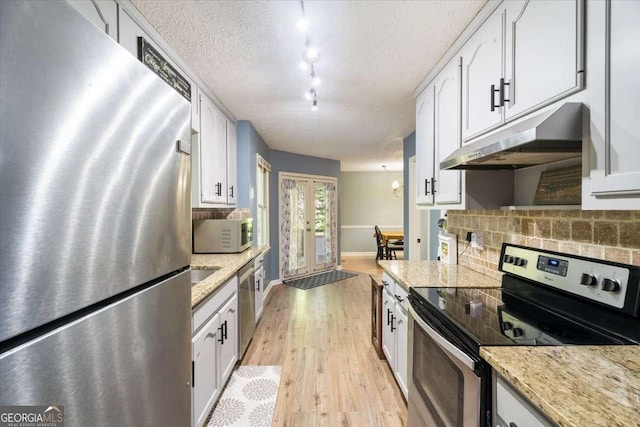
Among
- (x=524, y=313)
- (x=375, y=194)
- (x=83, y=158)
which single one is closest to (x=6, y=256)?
(x=83, y=158)

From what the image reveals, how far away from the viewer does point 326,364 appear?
2.52m

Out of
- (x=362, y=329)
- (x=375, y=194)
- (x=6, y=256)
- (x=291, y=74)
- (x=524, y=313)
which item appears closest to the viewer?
(x=6, y=256)

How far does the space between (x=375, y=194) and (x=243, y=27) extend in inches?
268

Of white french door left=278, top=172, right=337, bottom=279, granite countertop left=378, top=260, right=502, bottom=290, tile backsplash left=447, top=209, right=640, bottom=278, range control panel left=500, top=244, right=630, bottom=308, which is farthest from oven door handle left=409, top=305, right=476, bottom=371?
white french door left=278, top=172, right=337, bottom=279

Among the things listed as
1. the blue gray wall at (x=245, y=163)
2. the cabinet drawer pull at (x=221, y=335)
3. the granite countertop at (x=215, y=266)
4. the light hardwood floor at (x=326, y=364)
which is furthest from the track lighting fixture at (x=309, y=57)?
the light hardwood floor at (x=326, y=364)

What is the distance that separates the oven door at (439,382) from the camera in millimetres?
1004

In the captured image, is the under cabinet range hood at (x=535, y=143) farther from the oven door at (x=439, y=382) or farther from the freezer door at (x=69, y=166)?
the freezer door at (x=69, y=166)

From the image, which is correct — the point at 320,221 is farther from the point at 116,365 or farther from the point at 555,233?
the point at 116,365

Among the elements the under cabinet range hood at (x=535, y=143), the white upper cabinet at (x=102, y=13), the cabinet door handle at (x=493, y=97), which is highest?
the white upper cabinet at (x=102, y=13)

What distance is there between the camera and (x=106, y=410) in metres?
0.57

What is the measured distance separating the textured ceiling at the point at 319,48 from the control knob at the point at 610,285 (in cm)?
143

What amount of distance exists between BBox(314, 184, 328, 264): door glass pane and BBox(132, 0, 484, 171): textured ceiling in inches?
113

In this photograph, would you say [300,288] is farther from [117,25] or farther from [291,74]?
[117,25]

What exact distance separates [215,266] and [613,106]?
234 cm
